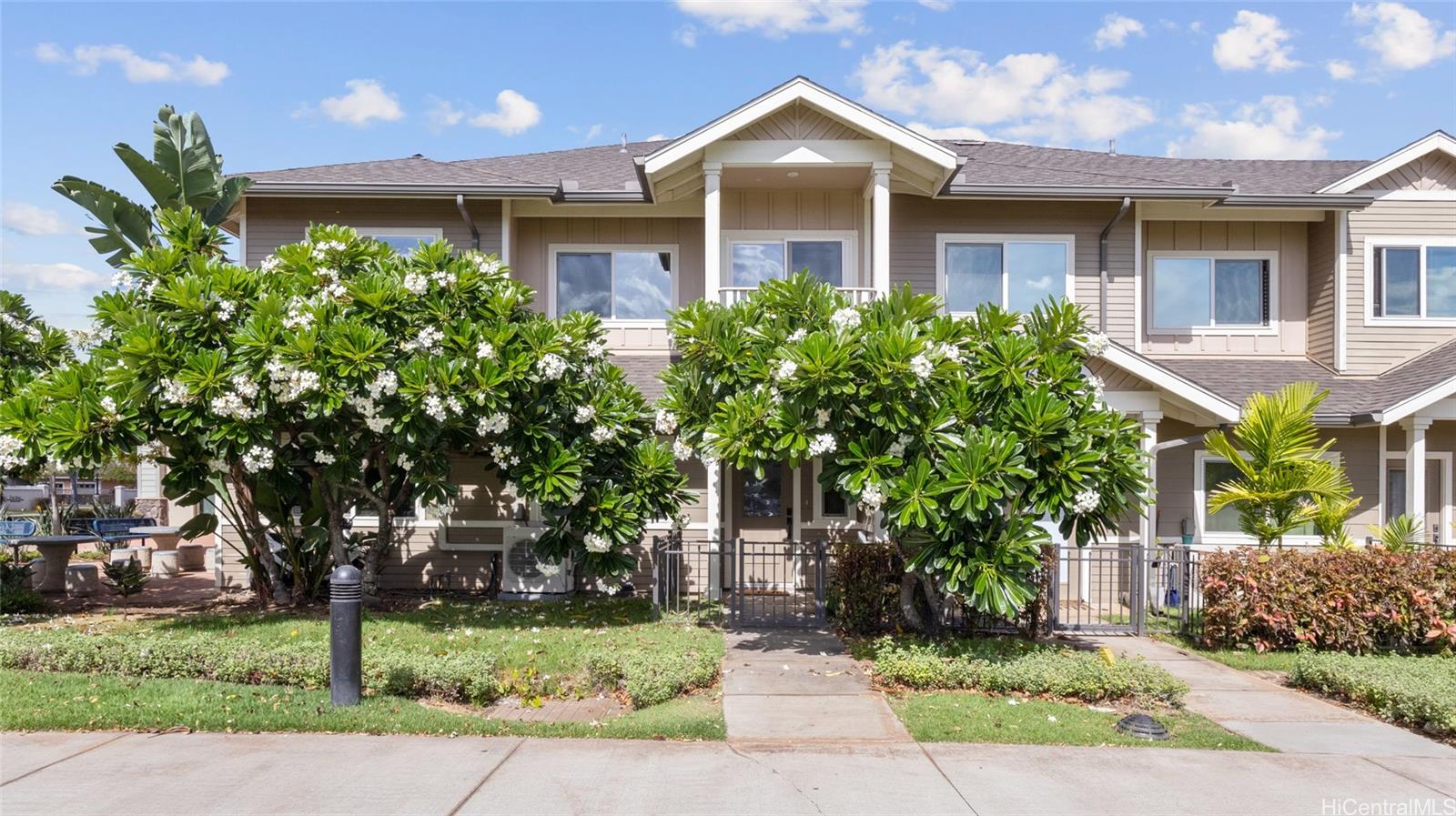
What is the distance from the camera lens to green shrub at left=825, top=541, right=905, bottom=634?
991 cm

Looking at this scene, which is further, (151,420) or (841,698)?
(151,420)

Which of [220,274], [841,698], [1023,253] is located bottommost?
[841,698]

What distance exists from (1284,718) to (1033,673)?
6.57ft

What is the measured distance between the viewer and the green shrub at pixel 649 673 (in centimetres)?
727

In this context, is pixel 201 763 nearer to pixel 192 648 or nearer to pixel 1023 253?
pixel 192 648

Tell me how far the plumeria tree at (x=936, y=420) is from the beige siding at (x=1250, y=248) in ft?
22.2

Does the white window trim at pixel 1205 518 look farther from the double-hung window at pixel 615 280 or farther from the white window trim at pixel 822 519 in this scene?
the double-hung window at pixel 615 280

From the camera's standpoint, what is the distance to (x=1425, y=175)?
1412cm

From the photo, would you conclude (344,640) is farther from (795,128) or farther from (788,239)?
(788,239)

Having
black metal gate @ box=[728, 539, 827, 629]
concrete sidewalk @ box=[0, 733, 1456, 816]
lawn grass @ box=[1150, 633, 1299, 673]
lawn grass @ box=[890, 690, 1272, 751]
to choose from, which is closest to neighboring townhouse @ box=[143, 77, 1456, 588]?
black metal gate @ box=[728, 539, 827, 629]

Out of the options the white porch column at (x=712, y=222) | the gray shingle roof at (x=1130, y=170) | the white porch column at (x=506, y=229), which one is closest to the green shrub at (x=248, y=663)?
the white porch column at (x=712, y=222)

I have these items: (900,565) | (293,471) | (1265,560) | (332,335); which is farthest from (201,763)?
(1265,560)

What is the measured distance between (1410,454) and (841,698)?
9.98 metres

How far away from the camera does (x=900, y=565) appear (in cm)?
988
